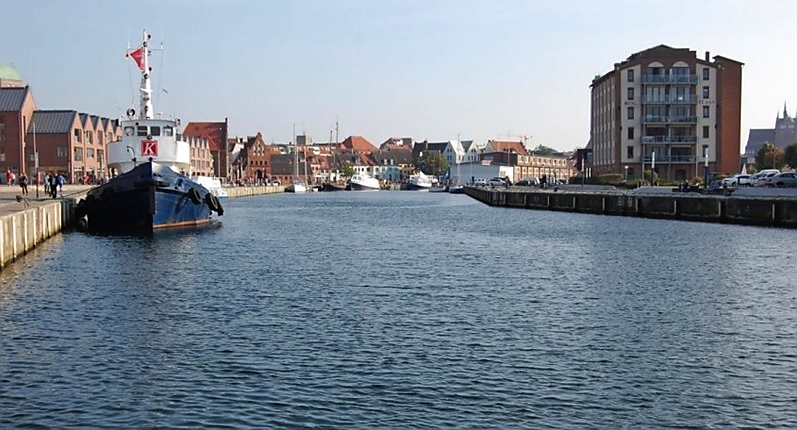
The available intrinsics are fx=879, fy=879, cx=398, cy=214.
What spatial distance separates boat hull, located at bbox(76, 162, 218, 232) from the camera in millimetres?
52469

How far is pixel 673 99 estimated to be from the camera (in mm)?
119688

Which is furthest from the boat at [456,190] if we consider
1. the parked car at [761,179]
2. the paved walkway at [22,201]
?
the paved walkway at [22,201]

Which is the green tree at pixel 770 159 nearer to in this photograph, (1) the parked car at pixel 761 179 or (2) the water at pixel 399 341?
(1) the parked car at pixel 761 179

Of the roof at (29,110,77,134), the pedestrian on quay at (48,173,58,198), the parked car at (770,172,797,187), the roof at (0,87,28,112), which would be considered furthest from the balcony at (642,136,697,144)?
the roof at (0,87,28,112)

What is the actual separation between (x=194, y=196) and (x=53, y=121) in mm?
84676

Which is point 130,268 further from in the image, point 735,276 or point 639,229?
point 639,229

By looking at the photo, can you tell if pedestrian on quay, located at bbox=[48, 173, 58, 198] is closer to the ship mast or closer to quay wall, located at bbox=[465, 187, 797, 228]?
the ship mast

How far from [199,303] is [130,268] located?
1020 cm

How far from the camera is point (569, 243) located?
4841 centimetres

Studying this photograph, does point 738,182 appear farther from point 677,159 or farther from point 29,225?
point 29,225

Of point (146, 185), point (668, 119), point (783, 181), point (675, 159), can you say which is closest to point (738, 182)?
point (783, 181)

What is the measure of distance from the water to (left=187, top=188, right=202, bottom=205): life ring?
1593cm

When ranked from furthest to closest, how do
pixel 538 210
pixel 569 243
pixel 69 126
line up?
pixel 69 126
pixel 538 210
pixel 569 243

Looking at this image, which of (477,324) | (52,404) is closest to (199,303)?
(477,324)
